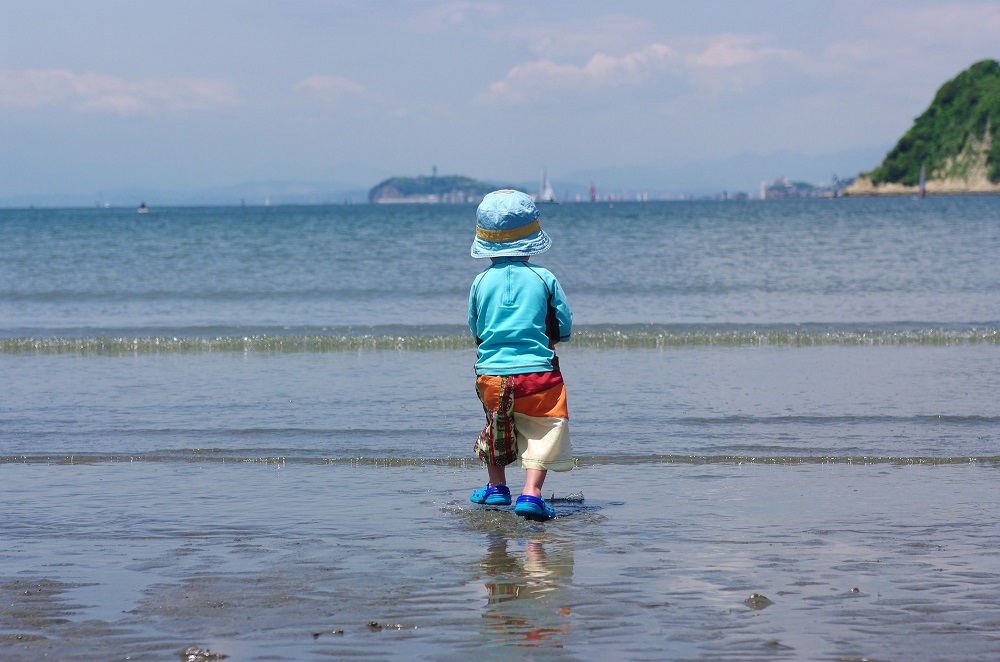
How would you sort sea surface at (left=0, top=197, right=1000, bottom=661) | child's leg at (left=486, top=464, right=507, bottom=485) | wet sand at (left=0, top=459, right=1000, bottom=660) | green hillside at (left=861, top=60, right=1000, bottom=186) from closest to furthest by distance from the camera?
wet sand at (left=0, top=459, right=1000, bottom=660)
sea surface at (left=0, top=197, right=1000, bottom=661)
child's leg at (left=486, top=464, right=507, bottom=485)
green hillside at (left=861, top=60, right=1000, bottom=186)

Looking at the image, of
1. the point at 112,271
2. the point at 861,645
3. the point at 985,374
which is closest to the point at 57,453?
the point at 861,645

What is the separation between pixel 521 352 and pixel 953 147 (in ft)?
481

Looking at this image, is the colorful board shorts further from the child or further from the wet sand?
the wet sand

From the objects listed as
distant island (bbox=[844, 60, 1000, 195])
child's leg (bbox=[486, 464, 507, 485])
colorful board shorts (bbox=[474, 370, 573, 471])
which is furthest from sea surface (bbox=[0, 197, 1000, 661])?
distant island (bbox=[844, 60, 1000, 195])

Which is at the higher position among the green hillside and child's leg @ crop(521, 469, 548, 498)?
the green hillside

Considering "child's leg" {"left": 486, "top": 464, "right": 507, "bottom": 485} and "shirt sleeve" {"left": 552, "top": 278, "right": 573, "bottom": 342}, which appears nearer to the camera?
"shirt sleeve" {"left": 552, "top": 278, "right": 573, "bottom": 342}

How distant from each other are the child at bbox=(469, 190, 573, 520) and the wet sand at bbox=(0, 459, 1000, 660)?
341 mm

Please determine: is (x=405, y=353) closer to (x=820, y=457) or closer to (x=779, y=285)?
(x=820, y=457)

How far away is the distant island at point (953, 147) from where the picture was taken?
13412cm

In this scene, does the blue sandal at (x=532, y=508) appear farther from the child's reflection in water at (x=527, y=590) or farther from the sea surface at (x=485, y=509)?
the child's reflection in water at (x=527, y=590)

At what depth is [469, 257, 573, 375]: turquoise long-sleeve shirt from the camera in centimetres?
579

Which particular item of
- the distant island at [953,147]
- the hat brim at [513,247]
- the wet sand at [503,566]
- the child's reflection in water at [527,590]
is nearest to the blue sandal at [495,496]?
the wet sand at [503,566]

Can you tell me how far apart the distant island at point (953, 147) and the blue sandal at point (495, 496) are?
134 metres

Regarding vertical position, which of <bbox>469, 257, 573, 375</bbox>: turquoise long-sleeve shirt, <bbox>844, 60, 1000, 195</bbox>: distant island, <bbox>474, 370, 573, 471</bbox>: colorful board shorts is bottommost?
<bbox>474, 370, 573, 471</bbox>: colorful board shorts
